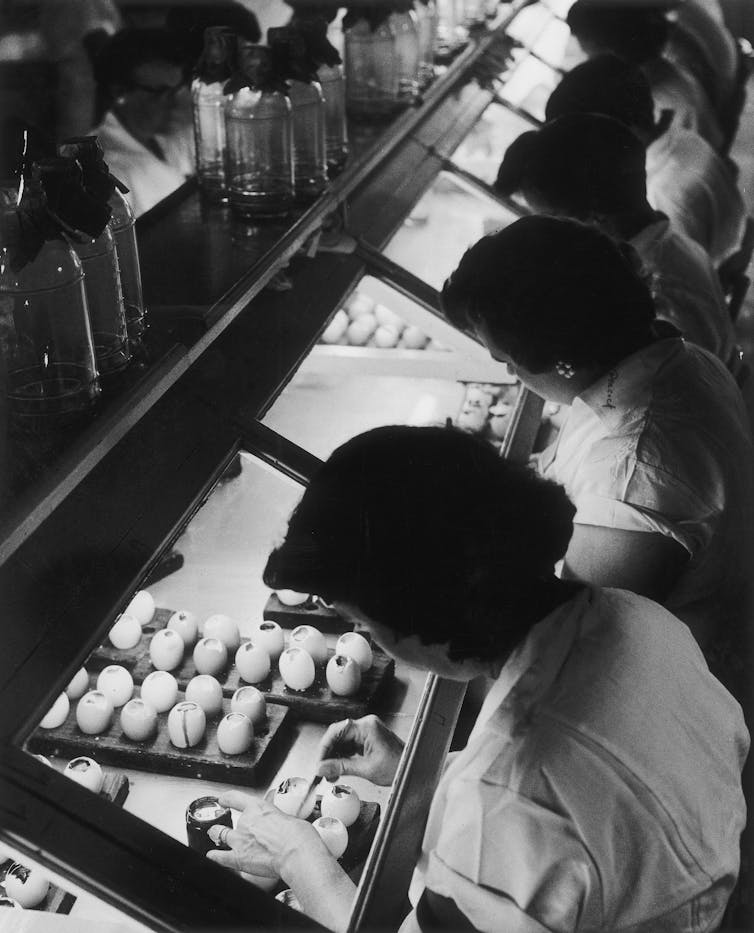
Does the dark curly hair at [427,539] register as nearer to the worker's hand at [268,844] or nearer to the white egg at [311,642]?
the worker's hand at [268,844]

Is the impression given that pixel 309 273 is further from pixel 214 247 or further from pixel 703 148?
pixel 703 148

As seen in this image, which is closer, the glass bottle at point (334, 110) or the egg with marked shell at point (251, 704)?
the egg with marked shell at point (251, 704)

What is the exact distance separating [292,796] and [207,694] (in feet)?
0.93

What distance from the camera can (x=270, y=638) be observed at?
2078mm

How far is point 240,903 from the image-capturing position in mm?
1146

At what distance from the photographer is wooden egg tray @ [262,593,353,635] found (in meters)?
2.18

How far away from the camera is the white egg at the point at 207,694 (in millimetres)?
1908

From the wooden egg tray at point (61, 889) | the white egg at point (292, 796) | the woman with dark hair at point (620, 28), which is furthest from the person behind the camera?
the woman with dark hair at point (620, 28)

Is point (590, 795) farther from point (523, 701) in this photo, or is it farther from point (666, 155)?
point (666, 155)

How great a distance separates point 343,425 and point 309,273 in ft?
1.20

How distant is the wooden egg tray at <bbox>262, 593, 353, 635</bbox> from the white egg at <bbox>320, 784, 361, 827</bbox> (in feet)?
1.59

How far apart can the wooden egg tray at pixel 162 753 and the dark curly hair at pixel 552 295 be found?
2.96ft

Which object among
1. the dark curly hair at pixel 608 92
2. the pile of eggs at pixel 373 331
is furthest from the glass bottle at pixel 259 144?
the dark curly hair at pixel 608 92

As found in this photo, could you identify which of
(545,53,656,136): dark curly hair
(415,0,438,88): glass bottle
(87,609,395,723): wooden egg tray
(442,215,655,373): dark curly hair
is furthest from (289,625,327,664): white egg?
(545,53,656,136): dark curly hair
